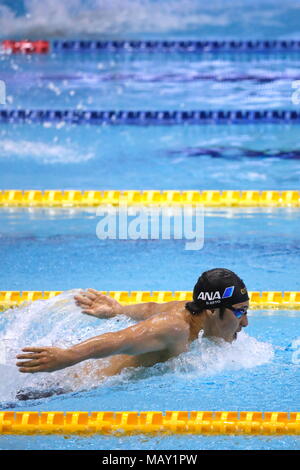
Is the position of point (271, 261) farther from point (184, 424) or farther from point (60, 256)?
point (184, 424)

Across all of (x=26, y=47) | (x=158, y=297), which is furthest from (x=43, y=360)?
(x=26, y=47)

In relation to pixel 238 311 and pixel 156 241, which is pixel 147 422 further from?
pixel 156 241

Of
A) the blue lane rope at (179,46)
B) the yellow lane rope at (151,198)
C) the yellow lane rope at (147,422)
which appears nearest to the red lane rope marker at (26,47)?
the blue lane rope at (179,46)

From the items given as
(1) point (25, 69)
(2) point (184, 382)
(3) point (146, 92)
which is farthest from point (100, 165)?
(2) point (184, 382)

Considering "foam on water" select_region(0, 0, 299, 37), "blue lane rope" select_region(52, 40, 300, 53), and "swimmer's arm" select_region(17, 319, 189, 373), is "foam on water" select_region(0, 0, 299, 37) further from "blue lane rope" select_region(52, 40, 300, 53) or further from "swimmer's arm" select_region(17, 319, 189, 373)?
"swimmer's arm" select_region(17, 319, 189, 373)

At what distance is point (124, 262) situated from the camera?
5.62m

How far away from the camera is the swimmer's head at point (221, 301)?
3.50m

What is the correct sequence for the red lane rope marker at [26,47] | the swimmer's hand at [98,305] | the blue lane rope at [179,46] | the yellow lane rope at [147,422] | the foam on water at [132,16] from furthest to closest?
the foam on water at [132,16], the red lane rope marker at [26,47], the blue lane rope at [179,46], the swimmer's hand at [98,305], the yellow lane rope at [147,422]

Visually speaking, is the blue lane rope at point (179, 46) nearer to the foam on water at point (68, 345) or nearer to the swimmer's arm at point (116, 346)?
the foam on water at point (68, 345)

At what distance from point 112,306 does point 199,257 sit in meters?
1.79

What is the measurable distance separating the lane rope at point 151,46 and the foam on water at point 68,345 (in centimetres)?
721

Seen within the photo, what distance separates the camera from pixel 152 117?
29.7 ft

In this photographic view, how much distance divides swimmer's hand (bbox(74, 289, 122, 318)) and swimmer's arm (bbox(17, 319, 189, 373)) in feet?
1.46

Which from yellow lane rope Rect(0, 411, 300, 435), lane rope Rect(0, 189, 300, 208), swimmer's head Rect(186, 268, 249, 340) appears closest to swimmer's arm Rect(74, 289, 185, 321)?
swimmer's head Rect(186, 268, 249, 340)
